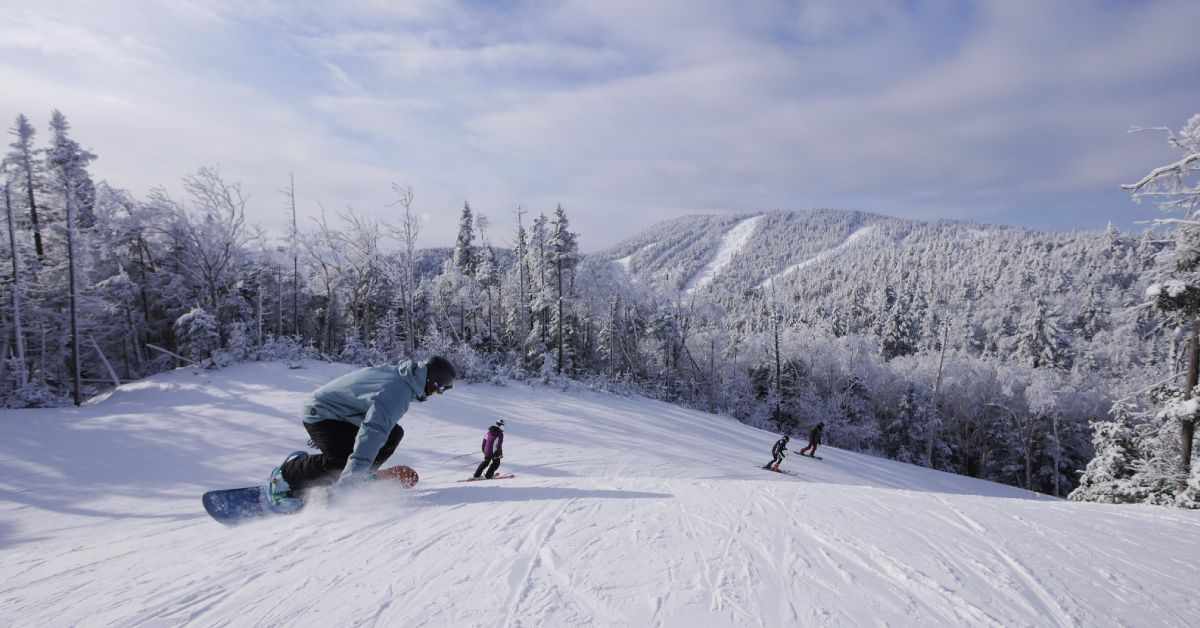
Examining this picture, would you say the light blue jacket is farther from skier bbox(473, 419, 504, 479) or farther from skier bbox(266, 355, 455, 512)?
skier bbox(473, 419, 504, 479)

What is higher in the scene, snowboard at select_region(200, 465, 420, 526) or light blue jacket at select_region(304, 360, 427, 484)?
light blue jacket at select_region(304, 360, 427, 484)

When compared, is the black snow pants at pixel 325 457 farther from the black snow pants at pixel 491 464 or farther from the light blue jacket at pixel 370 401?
the black snow pants at pixel 491 464

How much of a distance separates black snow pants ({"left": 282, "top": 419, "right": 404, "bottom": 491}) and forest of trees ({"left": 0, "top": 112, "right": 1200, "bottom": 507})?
1191 centimetres

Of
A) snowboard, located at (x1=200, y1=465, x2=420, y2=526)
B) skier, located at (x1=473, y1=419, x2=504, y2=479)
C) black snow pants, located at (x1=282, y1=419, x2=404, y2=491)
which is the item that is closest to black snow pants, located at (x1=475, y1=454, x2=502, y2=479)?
skier, located at (x1=473, y1=419, x2=504, y2=479)

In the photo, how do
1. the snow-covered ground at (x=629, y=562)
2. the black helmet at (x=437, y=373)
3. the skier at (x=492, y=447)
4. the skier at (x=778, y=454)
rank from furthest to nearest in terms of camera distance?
the skier at (x=778, y=454), the skier at (x=492, y=447), the black helmet at (x=437, y=373), the snow-covered ground at (x=629, y=562)

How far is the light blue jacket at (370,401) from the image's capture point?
4.20 m

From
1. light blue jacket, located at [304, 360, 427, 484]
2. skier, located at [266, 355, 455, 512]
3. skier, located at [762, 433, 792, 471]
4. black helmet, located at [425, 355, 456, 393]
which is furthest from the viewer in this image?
skier, located at [762, 433, 792, 471]

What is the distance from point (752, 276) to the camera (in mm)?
187125

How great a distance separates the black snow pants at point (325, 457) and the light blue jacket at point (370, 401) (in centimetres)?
8

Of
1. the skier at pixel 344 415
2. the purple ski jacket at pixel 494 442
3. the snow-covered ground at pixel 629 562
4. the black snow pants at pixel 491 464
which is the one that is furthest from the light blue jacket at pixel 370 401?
the black snow pants at pixel 491 464

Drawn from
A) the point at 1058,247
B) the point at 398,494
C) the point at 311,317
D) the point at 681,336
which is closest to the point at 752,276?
the point at 1058,247

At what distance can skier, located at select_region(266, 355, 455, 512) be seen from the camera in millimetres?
4387

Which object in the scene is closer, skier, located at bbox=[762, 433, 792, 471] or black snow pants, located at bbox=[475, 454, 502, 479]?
black snow pants, located at bbox=[475, 454, 502, 479]

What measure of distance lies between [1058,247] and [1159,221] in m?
166
